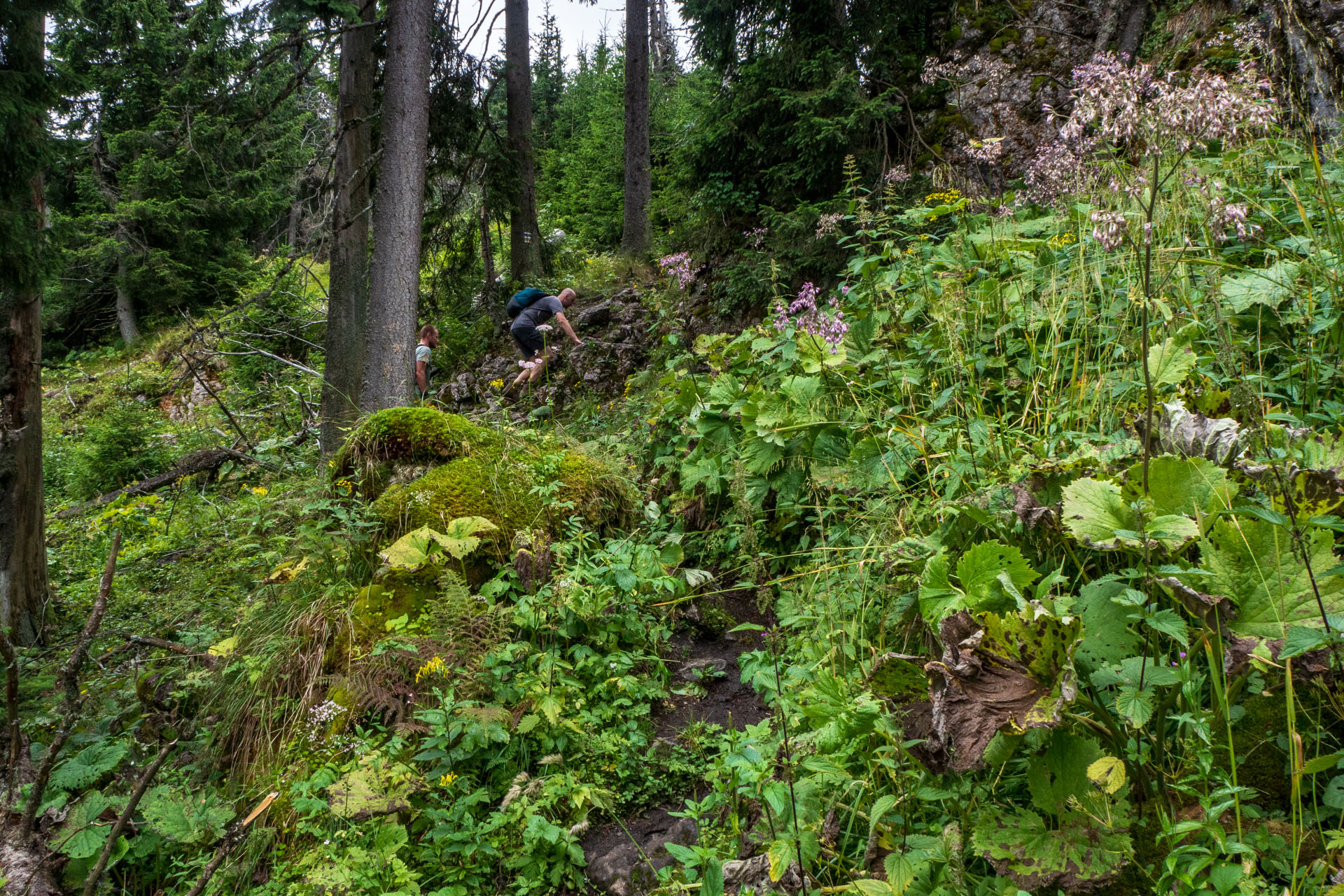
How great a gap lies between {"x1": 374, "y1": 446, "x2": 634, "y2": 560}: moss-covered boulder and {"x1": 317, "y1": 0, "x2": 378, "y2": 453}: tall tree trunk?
A: 4.48m

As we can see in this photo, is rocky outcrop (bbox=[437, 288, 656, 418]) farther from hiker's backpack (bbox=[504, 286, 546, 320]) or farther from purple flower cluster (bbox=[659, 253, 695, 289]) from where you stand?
purple flower cluster (bbox=[659, 253, 695, 289])

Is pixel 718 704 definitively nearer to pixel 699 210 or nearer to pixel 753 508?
pixel 753 508

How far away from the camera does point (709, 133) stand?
7949 mm

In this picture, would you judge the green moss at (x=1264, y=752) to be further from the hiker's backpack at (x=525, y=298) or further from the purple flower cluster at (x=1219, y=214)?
the hiker's backpack at (x=525, y=298)

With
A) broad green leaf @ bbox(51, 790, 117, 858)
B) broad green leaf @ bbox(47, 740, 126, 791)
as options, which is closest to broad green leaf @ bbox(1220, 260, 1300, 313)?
broad green leaf @ bbox(51, 790, 117, 858)

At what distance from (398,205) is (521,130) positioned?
22.0 ft

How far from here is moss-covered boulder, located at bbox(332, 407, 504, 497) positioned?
4.10 meters

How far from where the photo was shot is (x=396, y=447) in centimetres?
415

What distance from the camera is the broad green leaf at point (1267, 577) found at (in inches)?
52.1

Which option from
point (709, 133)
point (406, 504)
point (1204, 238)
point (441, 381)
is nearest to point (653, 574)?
point (406, 504)

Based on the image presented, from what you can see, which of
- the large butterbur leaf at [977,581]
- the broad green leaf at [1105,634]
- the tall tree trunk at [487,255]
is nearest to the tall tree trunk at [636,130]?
the tall tree trunk at [487,255]

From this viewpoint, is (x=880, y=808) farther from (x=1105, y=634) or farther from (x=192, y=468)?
(x=192, y=468)

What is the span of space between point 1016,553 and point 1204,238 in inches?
92.6

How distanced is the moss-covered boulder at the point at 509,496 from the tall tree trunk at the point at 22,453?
140 inches
